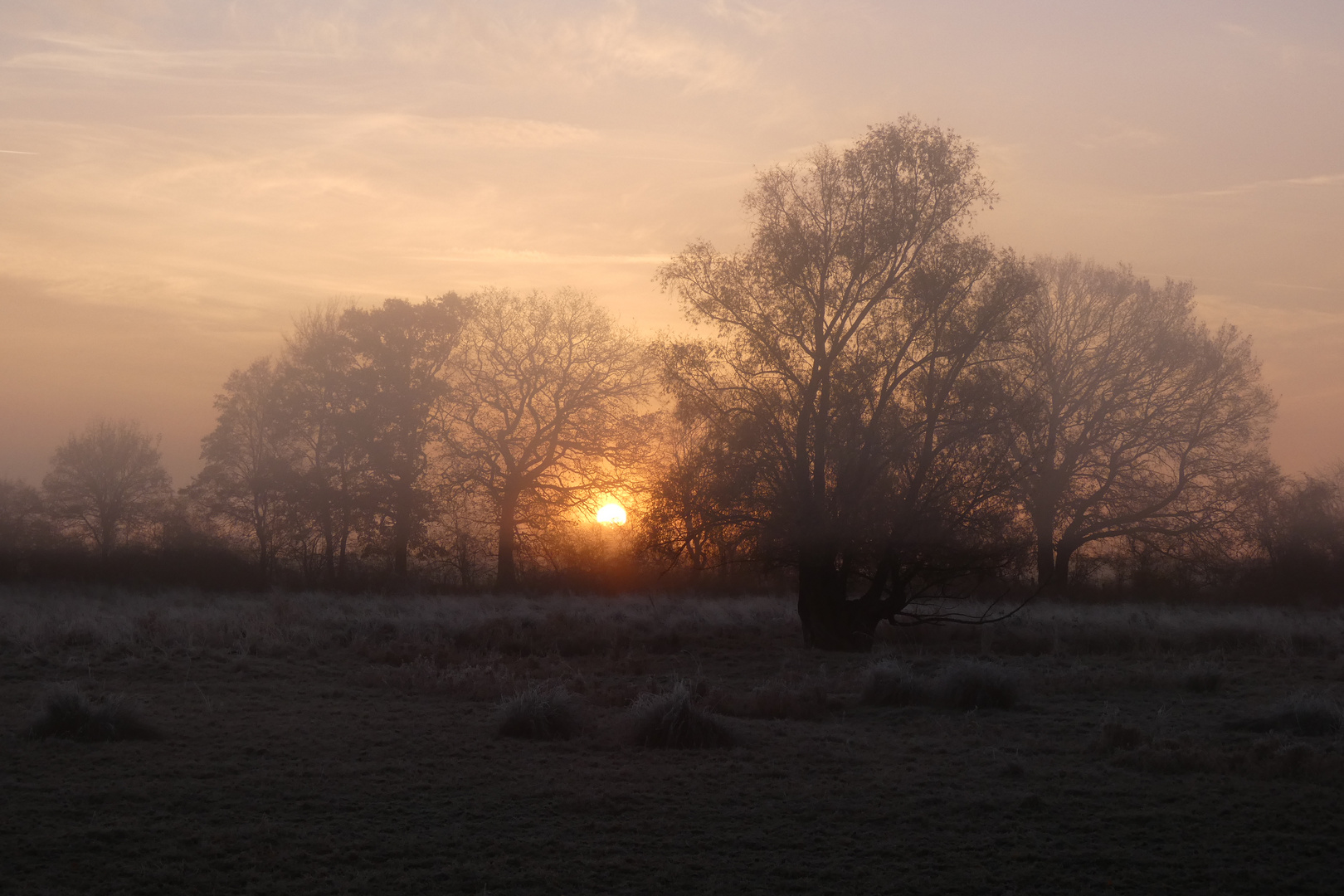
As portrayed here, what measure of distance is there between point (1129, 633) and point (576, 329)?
2001cm

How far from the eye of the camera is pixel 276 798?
24.2 feet

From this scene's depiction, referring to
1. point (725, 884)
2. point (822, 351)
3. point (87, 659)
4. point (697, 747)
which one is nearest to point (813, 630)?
point (822, 351)

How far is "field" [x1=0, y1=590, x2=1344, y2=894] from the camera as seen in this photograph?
5.98m

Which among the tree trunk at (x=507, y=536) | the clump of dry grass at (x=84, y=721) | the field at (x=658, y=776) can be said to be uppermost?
the tree trunk at (x=507, y=536)

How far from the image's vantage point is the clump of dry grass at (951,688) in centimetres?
1120

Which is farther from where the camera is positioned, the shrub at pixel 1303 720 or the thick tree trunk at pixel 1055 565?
the thick tree trunk at pixel 1055 565

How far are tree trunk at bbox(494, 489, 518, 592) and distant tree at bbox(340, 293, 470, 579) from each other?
7.95 feet

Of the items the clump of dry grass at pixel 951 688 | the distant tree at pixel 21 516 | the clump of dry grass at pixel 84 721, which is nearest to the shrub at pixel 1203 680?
the clump of dry grass at pixel 951 688

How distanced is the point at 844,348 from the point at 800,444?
6.30ft

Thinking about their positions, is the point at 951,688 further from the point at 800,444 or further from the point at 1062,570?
the point at 1062,570

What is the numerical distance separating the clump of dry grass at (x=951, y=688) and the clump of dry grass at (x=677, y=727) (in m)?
2.88

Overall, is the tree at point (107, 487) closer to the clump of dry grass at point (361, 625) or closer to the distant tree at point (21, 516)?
the distant tree at point (21, 516)

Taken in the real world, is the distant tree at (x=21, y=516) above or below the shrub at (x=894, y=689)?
above

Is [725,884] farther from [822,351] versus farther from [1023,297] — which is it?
[1023,297]
